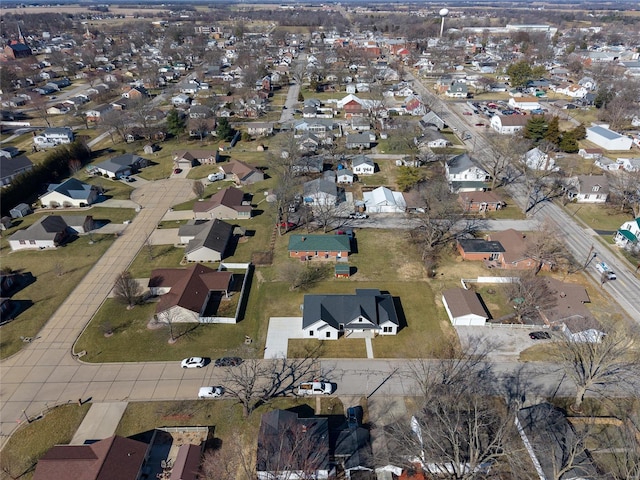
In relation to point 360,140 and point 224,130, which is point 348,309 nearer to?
point 360,140

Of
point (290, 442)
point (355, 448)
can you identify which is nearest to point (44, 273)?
point (290, 442)

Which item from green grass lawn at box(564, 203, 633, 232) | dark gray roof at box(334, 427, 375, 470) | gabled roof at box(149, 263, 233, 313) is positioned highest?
Result: gabled roof at box(149, 263, 233, 313)

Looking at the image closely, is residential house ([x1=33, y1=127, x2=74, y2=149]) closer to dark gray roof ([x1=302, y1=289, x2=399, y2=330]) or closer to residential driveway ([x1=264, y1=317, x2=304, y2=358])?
residential driveway ([x1=264, y1=317, x2=304, y2=358])

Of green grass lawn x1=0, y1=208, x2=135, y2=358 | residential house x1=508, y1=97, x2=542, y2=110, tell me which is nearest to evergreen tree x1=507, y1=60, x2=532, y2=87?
residential house x1=508, y1=97, x2=542, y2=110

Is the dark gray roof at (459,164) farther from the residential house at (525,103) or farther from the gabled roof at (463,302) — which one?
the residential house at (525,103)

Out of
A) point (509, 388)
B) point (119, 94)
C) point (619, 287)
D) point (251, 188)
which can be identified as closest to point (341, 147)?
point (251, 188)

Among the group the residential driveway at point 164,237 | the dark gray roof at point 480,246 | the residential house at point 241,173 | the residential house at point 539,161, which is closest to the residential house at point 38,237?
the residential driveway at point 164,237
